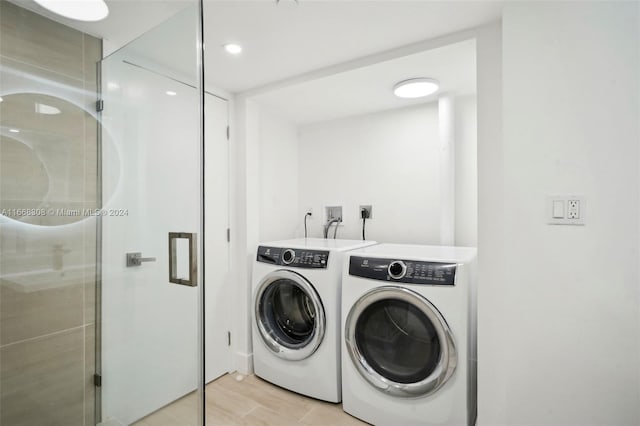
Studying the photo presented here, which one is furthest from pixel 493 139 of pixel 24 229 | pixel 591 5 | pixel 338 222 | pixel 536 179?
pixel 24 229

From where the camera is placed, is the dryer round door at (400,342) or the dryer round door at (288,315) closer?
the dryer round door at (400,342)

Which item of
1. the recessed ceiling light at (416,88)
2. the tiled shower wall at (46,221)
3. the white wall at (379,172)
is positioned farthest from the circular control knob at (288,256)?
the recessed ceiling light at (416,88)

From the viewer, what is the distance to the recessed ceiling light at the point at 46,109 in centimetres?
108

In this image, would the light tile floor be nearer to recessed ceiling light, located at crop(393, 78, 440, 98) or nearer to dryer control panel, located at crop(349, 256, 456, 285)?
dryer control panel, located at crop(349, 256, 456, 285)

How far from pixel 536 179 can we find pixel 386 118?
1.47 meters

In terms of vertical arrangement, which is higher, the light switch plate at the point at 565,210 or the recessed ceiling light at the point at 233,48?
the recessed ceiling light at the point at 233,48

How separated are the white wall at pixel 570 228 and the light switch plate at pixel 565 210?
0.08 feet

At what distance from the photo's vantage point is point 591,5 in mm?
1260

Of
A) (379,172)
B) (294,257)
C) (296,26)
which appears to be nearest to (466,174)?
(379,172)

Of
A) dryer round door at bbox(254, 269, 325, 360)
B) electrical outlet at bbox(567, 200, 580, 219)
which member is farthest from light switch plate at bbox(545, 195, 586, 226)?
dryer round door at bbox(254, 269, 325, 360)

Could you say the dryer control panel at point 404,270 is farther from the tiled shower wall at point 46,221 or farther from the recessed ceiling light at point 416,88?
the tiled shower wall at point 46,221

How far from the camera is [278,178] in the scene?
111 inches

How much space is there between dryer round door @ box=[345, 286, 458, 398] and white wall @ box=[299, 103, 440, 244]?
93cm

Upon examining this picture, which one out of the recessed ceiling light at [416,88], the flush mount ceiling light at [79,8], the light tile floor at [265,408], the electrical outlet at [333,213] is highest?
the recessed ceiling light at [416,88]
